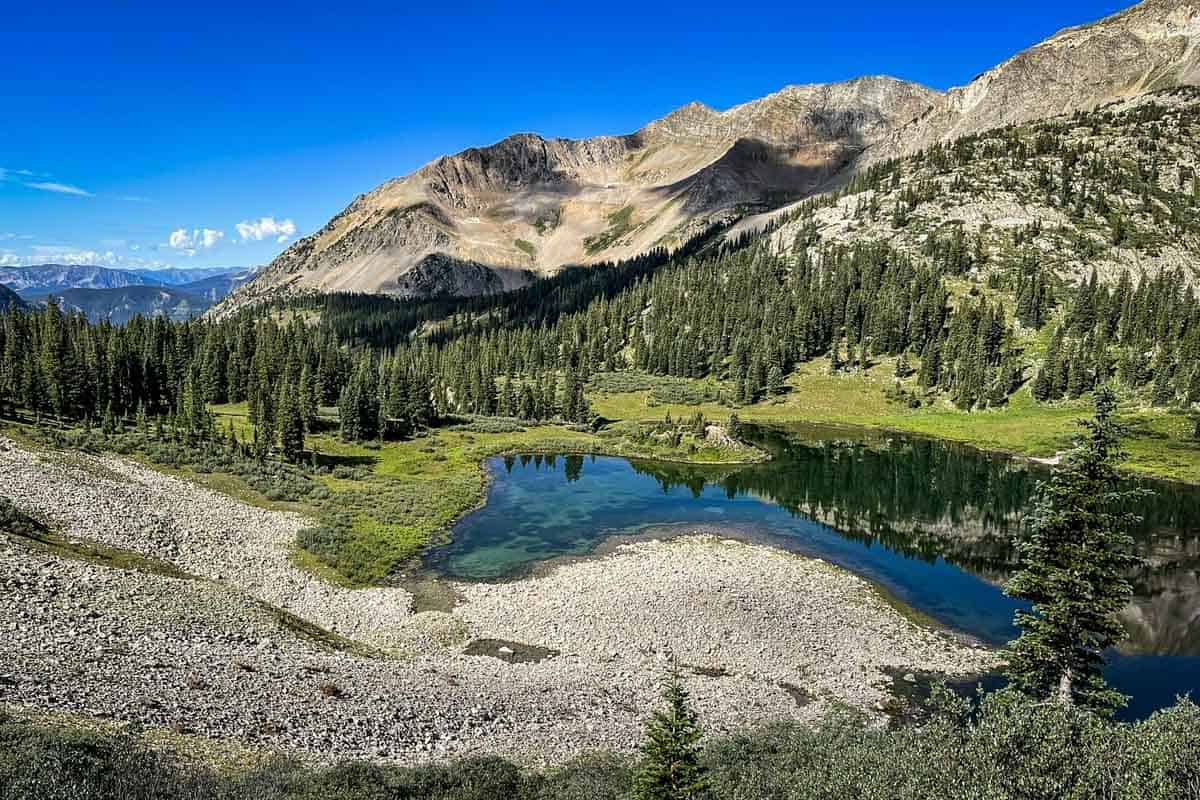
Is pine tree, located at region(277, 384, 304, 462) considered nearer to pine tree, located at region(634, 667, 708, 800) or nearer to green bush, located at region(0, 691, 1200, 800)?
green bush, located at region(0, 691, 1200, 800)

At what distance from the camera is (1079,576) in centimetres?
2598

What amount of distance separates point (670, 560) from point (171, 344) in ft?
387

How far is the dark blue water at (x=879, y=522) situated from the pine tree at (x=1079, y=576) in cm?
1192

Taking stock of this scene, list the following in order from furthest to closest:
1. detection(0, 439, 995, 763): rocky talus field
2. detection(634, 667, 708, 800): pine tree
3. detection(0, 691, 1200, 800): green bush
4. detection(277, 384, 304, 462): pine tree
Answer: detection(277, 384, 304, 462): pine tree → detection(0, 439, 995, 763): rocky talus field → detection(634, 667, 708, 800): pine tree → detection(0, 691, 1200, 800): green bush

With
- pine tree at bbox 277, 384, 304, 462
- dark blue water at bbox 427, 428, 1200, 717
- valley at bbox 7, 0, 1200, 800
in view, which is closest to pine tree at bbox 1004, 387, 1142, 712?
valley at bbox 7, 0, 1200, 800

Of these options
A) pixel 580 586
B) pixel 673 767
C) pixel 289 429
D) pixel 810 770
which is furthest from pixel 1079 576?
pixel 289 429

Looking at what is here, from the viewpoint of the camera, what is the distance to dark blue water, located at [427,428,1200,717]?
1810 inches

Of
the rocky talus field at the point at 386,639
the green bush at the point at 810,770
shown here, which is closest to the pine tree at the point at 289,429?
the rocky talus field at the point at 386,639

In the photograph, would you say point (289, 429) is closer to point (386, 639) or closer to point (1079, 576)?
point (386, 639)

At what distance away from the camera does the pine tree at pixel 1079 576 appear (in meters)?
25.8

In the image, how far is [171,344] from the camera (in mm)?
128625

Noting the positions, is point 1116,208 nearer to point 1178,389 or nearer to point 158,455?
point 1178,389

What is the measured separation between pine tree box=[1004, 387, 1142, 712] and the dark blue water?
11915mm

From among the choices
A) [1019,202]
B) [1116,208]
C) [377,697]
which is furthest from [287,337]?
[1116,208]
